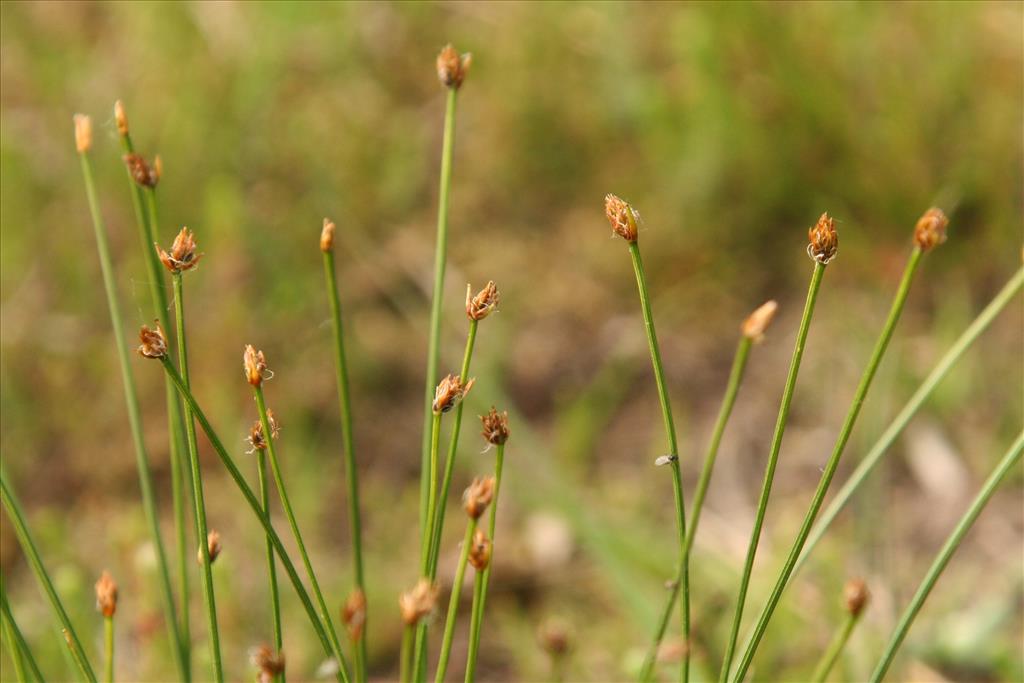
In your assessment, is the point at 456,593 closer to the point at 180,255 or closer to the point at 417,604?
the point at 417,604

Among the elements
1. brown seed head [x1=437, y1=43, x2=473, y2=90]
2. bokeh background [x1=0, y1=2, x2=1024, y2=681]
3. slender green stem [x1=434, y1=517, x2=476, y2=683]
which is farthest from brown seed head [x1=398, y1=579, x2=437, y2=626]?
bokeh background [x1=0, y1=2, x2=1024, y2=681]

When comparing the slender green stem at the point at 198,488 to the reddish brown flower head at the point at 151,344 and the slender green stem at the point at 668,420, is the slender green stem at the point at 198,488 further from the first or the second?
the slender green stem at the point at 668,420

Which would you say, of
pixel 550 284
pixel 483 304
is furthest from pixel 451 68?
pixel 550 284

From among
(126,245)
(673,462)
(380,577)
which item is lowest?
(673,462)

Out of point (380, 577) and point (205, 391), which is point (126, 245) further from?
point (380, 577)

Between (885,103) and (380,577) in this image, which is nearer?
(380,577)

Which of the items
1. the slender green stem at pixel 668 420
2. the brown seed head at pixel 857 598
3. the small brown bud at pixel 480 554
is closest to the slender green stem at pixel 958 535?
the brown seed head at pixel 857 598

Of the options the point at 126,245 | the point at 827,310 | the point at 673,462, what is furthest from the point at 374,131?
the point at 673,462
